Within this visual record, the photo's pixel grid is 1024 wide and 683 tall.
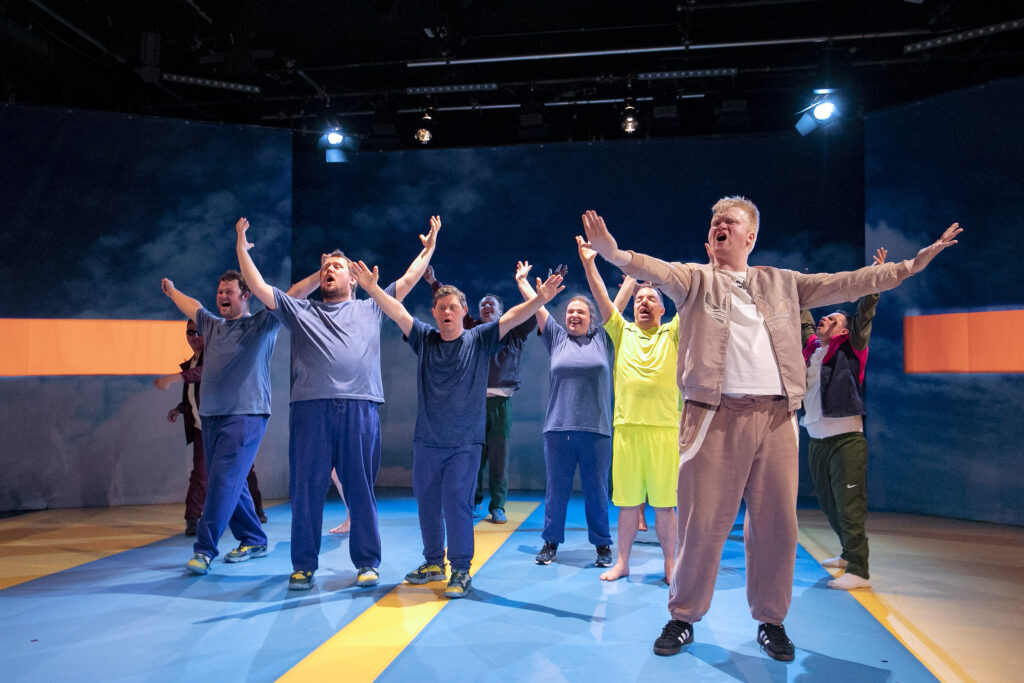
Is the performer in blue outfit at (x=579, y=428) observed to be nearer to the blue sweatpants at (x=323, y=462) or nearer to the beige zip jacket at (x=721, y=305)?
the blue sweatpants at (x=323, y=462)

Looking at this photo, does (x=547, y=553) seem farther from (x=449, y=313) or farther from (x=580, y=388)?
(x=449, y=313)

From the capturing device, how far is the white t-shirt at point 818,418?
4441mm

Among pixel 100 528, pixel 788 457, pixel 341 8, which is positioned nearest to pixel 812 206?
pixel 341 8

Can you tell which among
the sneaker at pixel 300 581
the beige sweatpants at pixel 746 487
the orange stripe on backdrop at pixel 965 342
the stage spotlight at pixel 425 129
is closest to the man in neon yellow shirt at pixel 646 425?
the beige sweatpants at pixel 746 487

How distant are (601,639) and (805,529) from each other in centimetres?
361

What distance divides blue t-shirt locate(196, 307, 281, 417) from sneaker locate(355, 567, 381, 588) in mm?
1196

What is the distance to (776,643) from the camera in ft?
10.1

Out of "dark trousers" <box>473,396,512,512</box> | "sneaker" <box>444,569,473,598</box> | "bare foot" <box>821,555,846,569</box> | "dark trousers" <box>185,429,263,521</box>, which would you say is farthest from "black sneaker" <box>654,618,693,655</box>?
"dark trousers" <box>185,429,263,521</box>

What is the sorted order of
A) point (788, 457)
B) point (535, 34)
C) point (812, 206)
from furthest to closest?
point (812, 206) → point (535, 34) → point (788, 457)

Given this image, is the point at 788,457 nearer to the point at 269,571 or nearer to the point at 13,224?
the point at 269,571

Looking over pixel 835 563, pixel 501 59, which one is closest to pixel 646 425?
pixel 835 563

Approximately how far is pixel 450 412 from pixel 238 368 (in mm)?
1482

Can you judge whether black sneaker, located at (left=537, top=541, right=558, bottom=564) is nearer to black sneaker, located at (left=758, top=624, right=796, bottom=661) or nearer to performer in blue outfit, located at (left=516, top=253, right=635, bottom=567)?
performer in blue outfit, located at (left=516, top=253, right=635, bottom=567)

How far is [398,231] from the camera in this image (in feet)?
29.7
